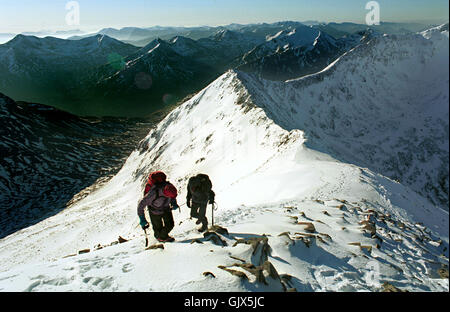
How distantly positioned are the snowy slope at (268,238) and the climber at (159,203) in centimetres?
93

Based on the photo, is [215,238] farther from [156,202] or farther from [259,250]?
[156,202]

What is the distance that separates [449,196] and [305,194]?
44.0 meters

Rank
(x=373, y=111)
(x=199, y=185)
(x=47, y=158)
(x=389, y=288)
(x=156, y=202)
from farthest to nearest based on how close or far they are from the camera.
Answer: (x=47, y=158), (x=373, y=111), (x=199, y=185), (x=156, y=202), (x=389, y=288)

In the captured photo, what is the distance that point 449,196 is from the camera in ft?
151

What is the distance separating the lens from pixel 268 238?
30.0ft

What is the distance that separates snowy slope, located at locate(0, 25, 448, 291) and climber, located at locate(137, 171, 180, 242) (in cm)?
93

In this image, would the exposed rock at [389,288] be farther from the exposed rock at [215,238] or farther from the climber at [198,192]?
the climber at [198,192]

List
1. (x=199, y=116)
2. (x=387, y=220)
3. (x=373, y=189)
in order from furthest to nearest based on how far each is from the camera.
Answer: (x=199, y=116), (x=373, y=189), (x=387, y=220)

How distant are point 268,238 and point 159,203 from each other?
12.8ft

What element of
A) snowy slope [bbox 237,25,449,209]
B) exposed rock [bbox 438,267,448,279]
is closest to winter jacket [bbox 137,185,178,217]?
exposed rock [bbox 438,267,448,279]

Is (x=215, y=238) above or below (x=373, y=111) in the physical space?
above

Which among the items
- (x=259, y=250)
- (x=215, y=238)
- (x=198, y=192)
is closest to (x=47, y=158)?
(x=198, y=192)
